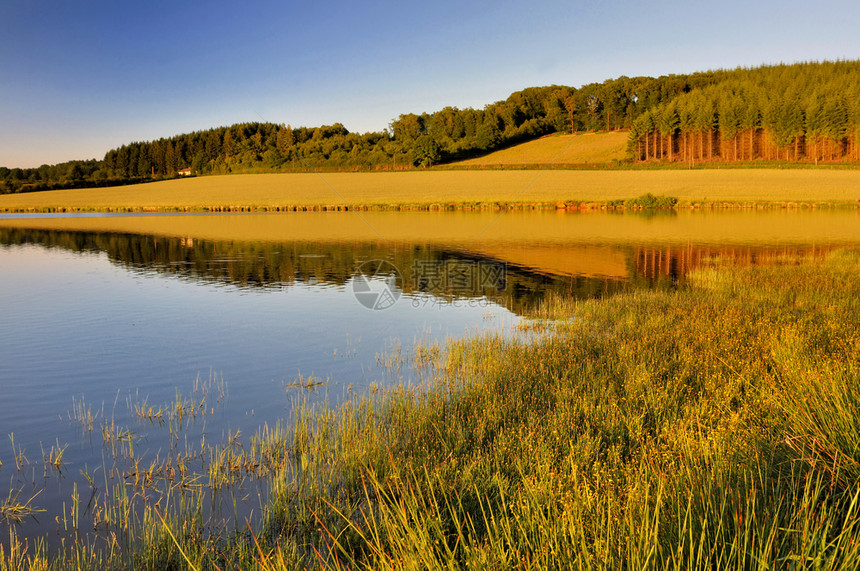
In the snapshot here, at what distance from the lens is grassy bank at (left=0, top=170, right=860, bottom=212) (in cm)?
6912

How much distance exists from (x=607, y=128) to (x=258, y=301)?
448 feet

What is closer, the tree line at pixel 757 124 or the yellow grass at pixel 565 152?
the tree line at pixel 757 124

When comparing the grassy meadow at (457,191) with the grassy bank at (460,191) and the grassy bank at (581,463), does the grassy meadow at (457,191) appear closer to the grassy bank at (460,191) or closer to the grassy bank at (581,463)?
the grassy bank at (460,191)

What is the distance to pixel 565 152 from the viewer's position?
125312 mm

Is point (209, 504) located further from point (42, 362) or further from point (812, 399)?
point (42, 362)

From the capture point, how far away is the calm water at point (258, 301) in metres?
10.1

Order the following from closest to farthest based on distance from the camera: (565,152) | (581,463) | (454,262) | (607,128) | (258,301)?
1. (581,463)
2. (258,301)
3. (454,262)
4. (565,152)
5. (607,128)

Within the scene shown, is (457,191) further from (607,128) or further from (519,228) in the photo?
(607,128)

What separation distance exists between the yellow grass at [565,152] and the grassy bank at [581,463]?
106596mm

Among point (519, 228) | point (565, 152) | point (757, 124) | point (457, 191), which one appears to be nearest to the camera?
point (519, 228)

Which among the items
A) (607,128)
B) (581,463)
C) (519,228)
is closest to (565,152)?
(607,128)

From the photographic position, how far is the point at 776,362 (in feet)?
29.8

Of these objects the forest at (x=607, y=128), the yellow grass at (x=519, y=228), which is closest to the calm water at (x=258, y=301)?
the yellow grass at (x=519, y=228)

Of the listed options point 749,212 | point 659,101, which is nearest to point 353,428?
point 749,212
